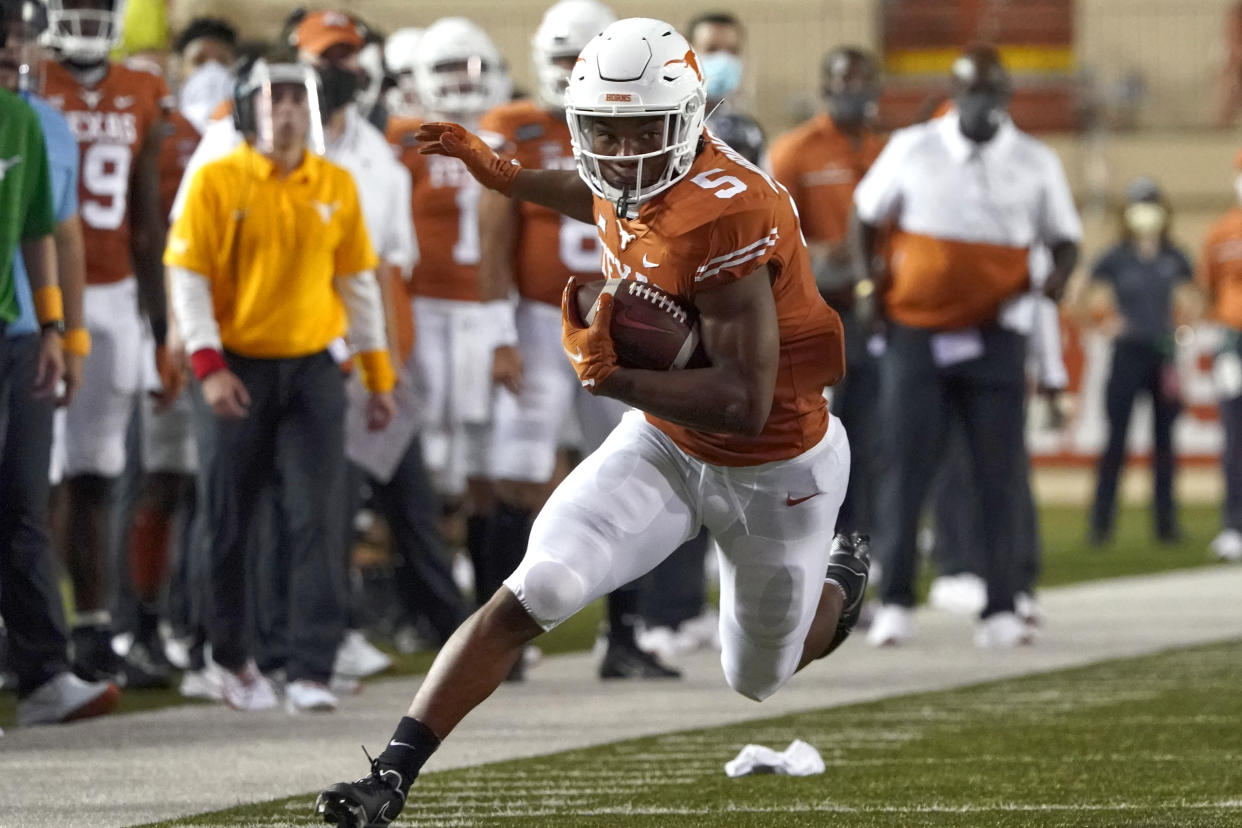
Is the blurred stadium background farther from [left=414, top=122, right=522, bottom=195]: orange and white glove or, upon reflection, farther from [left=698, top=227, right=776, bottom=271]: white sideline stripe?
[left=698, top=227, right=776, bottom=271]: white sideline stripe

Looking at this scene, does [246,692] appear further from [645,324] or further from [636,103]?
[636,103]

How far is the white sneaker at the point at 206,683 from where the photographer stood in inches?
253

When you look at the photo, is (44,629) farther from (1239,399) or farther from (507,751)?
(1239,399)

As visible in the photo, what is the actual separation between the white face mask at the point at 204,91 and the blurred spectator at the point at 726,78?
5.55ft

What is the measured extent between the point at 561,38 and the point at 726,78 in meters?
1.21

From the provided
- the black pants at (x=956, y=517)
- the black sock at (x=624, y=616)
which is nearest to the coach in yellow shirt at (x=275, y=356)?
the black sock at (x=624, y=616)

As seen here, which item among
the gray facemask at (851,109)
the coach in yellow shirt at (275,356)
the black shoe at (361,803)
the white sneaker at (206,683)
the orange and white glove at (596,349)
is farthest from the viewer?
the gray facemask at (851,109)

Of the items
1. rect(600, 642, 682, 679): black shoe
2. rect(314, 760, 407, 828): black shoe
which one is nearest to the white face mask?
rect(600, 642, 682, 679): black shoe

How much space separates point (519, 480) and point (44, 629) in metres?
1.65

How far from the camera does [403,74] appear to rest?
9.18 m

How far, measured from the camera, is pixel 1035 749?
5.48 metres

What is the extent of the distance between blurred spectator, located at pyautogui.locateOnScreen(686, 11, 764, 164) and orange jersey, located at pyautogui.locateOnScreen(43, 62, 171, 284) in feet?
5.69

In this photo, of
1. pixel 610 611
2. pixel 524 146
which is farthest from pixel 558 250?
pixel 610 611

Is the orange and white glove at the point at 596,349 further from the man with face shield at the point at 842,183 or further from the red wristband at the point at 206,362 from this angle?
the man with face shield at the point at 842,183
